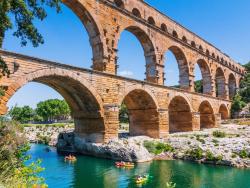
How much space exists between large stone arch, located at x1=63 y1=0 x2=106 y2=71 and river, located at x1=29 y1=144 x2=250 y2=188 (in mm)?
8316

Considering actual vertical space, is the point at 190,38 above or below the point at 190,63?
above

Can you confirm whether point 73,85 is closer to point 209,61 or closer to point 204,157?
point 204,157

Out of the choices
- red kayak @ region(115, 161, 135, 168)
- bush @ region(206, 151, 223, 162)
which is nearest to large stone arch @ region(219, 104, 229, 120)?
bush @ region(206, 151, 223, 162)

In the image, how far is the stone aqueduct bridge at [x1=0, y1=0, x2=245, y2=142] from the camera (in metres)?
18.3

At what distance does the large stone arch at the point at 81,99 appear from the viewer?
1846 centimetres

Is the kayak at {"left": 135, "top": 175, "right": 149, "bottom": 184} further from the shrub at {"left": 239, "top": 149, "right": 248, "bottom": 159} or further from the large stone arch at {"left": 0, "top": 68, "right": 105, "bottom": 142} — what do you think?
the shrub at {"left": 239, "top": 149, "right": 248, "bottom": 159}

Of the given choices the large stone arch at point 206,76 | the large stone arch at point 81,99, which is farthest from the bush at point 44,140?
the large stone arch at point 206,76

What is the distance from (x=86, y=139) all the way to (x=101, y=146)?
2.07 meters

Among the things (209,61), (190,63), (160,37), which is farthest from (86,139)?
(209,61)

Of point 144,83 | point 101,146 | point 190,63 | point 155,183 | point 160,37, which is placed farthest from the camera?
point 190,63

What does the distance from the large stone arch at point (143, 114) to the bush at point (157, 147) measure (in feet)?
13.3

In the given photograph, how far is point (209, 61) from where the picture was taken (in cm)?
4438

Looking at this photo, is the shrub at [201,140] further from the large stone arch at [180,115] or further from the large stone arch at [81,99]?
the large stone arch at [180,115]

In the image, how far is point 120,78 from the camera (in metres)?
23.0
